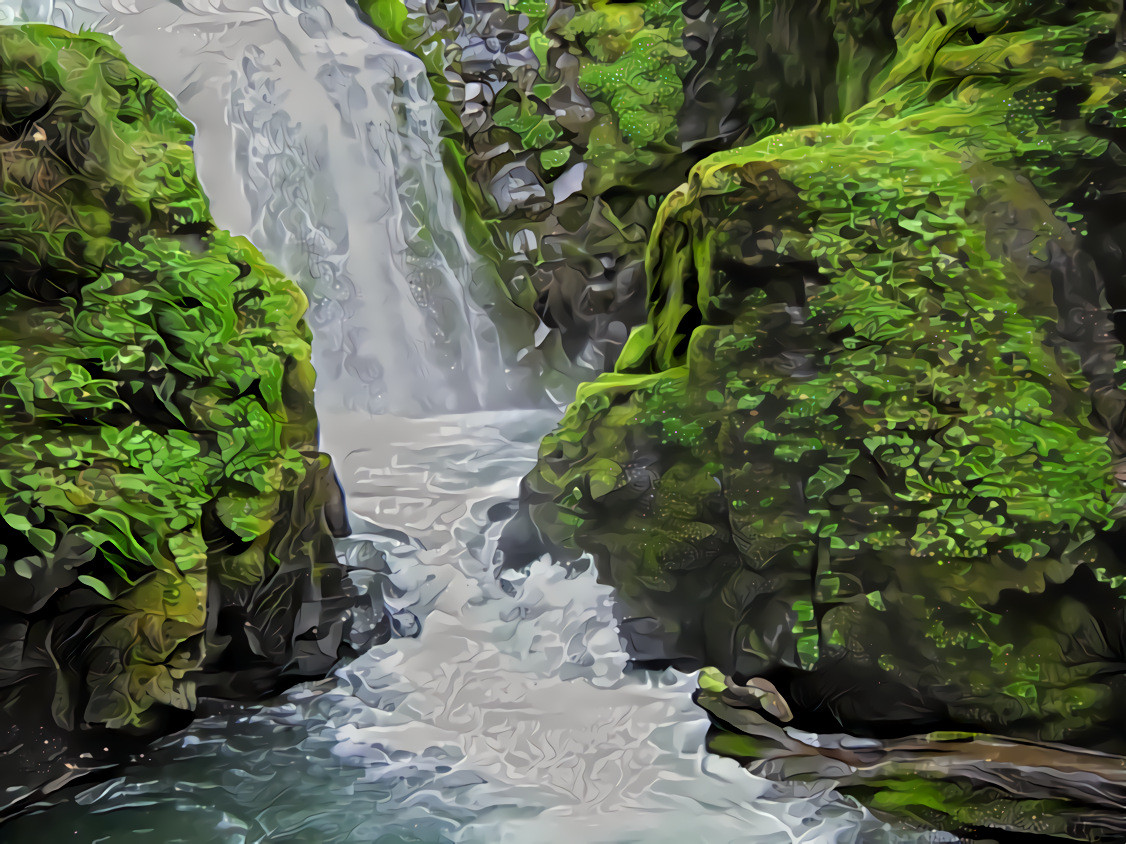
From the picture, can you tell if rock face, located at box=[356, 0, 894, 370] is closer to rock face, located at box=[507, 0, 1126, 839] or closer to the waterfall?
the waterfall

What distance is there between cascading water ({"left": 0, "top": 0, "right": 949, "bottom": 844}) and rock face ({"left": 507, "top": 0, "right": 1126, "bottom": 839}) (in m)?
0.42

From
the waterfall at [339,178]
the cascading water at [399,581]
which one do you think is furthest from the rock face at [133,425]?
the waterfall at [339,178]

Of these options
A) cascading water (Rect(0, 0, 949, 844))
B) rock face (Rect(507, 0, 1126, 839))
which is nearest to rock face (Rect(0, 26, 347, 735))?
cascading water (Rect(0, 0, 949, 844))

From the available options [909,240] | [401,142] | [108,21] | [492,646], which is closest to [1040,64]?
[909,240]

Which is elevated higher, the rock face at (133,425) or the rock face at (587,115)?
the rock face at (587,115)

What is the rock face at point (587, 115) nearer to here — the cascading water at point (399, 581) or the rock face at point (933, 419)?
the cascading water at point (399, 581)

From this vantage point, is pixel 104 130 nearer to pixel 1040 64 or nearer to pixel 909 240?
pixel 909 240

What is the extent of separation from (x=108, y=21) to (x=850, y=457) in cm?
605

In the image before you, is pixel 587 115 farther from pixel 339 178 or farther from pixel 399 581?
pixel 399 581

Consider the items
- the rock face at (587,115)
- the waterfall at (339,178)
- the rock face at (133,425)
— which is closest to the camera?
the rock face at (133,425)

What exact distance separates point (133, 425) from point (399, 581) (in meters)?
1.67

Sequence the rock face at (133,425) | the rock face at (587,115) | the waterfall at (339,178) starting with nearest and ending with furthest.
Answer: the rock face at (133,425), the rock face at (587,115), the waterfall at (339,178)

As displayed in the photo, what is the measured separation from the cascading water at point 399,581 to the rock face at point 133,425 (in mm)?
332

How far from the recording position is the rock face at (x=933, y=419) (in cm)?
314
